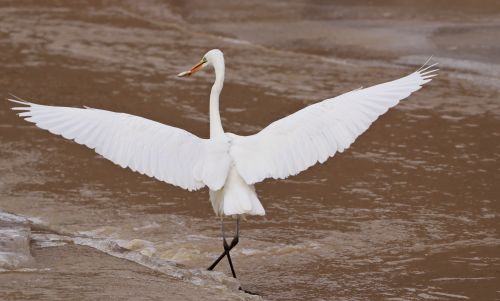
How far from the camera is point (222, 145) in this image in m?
6.28

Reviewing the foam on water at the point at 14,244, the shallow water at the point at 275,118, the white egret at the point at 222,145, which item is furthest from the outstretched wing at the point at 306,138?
the foam on water at the point at 14,244

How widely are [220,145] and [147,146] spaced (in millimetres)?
416

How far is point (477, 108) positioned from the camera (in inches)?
404

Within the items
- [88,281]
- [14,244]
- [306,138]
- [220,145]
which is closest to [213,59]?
[220,145]

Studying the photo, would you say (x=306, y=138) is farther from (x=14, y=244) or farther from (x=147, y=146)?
(x=14, y=244)

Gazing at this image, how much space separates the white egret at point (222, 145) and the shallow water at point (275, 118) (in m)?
0.50

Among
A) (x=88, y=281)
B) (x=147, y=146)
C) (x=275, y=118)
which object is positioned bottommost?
(x=88, y=281)

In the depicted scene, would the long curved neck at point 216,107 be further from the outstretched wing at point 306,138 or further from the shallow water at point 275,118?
the shallow water at point 275,118

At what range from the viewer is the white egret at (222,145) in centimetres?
619

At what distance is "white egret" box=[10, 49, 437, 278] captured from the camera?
6.19 m

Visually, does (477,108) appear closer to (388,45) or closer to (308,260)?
(388,45)

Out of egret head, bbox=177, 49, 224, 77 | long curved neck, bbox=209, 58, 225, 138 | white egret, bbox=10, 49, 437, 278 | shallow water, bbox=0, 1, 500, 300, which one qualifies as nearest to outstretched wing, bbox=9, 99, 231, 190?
white egret, bbox=10, 49, 437, 278

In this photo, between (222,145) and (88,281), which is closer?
(88,281)

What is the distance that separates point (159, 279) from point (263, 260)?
1.39m
